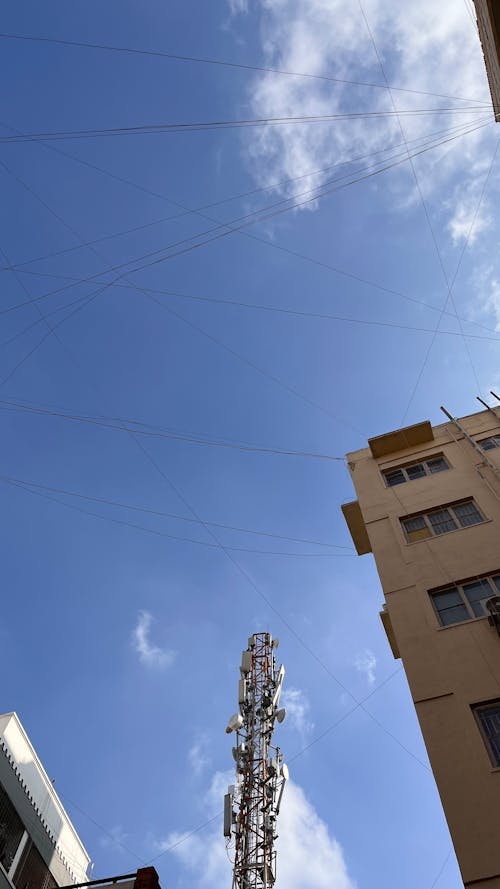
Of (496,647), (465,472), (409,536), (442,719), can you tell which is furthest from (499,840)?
(465,472)

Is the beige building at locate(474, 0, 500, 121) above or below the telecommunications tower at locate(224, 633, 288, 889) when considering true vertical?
above

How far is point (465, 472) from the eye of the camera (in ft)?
71.9

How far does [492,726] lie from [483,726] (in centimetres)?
18

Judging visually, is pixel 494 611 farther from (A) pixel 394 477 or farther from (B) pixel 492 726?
(A) pixel 394 477

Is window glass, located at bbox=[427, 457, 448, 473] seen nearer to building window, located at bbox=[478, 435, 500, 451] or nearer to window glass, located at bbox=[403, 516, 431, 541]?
building window, located at bbox=[478, 435, 500, 451]

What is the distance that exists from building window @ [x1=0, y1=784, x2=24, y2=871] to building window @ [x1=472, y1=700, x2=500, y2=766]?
1382cm

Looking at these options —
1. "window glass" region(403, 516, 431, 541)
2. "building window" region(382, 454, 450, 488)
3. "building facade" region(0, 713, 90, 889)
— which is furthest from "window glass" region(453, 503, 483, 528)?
"building facade" region(0, 713, 90, 889)

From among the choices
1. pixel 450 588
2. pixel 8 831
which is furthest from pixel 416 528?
pixel 8 831

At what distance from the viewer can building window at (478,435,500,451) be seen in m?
23.3

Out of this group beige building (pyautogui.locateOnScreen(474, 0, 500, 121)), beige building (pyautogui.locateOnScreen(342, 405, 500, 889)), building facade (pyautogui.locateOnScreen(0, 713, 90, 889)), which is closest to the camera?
beige building (pyautogui.locateOnScreen(474, 0, 500, 121))

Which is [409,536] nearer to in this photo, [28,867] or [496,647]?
[496,647]

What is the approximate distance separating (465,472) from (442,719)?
10173mm

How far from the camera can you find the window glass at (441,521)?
19531mm

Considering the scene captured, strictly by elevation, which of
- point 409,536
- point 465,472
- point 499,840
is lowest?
point 499,840
